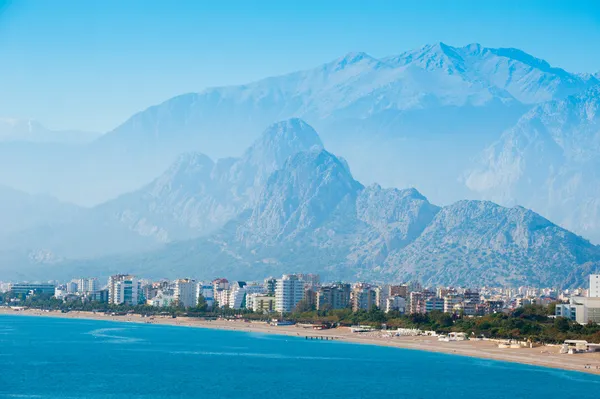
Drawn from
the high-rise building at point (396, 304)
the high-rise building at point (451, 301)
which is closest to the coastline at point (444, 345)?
the high-rise building at point (396, 304)

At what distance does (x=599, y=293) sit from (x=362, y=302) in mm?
38494

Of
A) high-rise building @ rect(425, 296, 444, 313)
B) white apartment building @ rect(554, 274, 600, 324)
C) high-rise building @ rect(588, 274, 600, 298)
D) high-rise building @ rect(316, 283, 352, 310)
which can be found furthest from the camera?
high-rise building @ rect(316, 283, 352, 310)

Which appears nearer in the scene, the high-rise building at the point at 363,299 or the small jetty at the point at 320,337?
the small jetty at the point at 320,337

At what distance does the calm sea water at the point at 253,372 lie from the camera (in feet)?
276

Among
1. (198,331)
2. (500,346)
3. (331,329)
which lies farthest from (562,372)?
(198,331)

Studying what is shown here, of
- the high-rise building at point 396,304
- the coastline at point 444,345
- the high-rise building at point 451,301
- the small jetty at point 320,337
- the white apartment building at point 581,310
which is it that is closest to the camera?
the coastline at point 444,345

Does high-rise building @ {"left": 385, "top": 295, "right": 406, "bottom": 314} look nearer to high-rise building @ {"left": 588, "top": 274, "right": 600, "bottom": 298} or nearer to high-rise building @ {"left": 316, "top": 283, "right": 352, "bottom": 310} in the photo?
high-rise building @ {"left": 316, "top": 283, "right": 352, "bottom": 310}

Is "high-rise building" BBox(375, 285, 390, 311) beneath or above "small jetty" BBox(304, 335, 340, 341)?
above

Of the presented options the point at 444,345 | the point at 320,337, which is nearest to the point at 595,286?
the point at 320,337

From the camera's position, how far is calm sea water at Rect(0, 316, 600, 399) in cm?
8406

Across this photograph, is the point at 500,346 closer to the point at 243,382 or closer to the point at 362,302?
the point at 243,382

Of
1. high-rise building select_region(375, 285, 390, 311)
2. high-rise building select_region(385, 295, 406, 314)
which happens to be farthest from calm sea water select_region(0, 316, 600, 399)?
high-rise building select_region(375, 285, 390, 311)

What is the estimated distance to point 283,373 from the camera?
318ft

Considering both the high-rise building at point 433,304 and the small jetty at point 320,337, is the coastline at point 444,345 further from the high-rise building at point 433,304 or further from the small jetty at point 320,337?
the high-rise building at point 433,304
